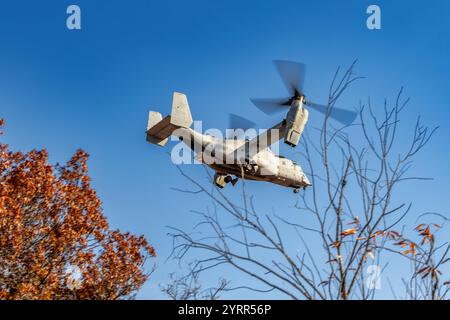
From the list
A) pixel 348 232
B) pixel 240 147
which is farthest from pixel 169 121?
pixel 348 232

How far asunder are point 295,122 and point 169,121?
8.36 metres

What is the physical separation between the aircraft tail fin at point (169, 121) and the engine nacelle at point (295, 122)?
252 inches

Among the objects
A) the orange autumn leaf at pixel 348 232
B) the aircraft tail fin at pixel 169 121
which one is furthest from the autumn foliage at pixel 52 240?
the orange autumn leaf at pixel 348 232

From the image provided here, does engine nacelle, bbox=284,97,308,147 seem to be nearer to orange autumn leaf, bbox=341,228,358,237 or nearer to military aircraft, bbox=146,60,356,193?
military aircraft, bbox=146,60,356,193

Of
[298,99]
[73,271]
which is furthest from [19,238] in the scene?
[298,99]

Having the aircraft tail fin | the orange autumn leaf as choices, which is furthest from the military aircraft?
the orange autumn leaf

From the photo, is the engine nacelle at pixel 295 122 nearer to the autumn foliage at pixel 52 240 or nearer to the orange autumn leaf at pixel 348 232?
the autumn foliage at pixel 52 240

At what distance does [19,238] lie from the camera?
58.6 ft

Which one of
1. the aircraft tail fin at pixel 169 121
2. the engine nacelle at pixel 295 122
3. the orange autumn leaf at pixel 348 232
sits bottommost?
the orange autumn leaf at pixel 348 232

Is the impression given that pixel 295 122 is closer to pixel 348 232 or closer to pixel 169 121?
pixel 169 121

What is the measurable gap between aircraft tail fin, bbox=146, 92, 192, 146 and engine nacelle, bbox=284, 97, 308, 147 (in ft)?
21.0

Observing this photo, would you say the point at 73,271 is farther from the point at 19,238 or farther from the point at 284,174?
the point at 284,174

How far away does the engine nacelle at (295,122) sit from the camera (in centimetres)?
2277
